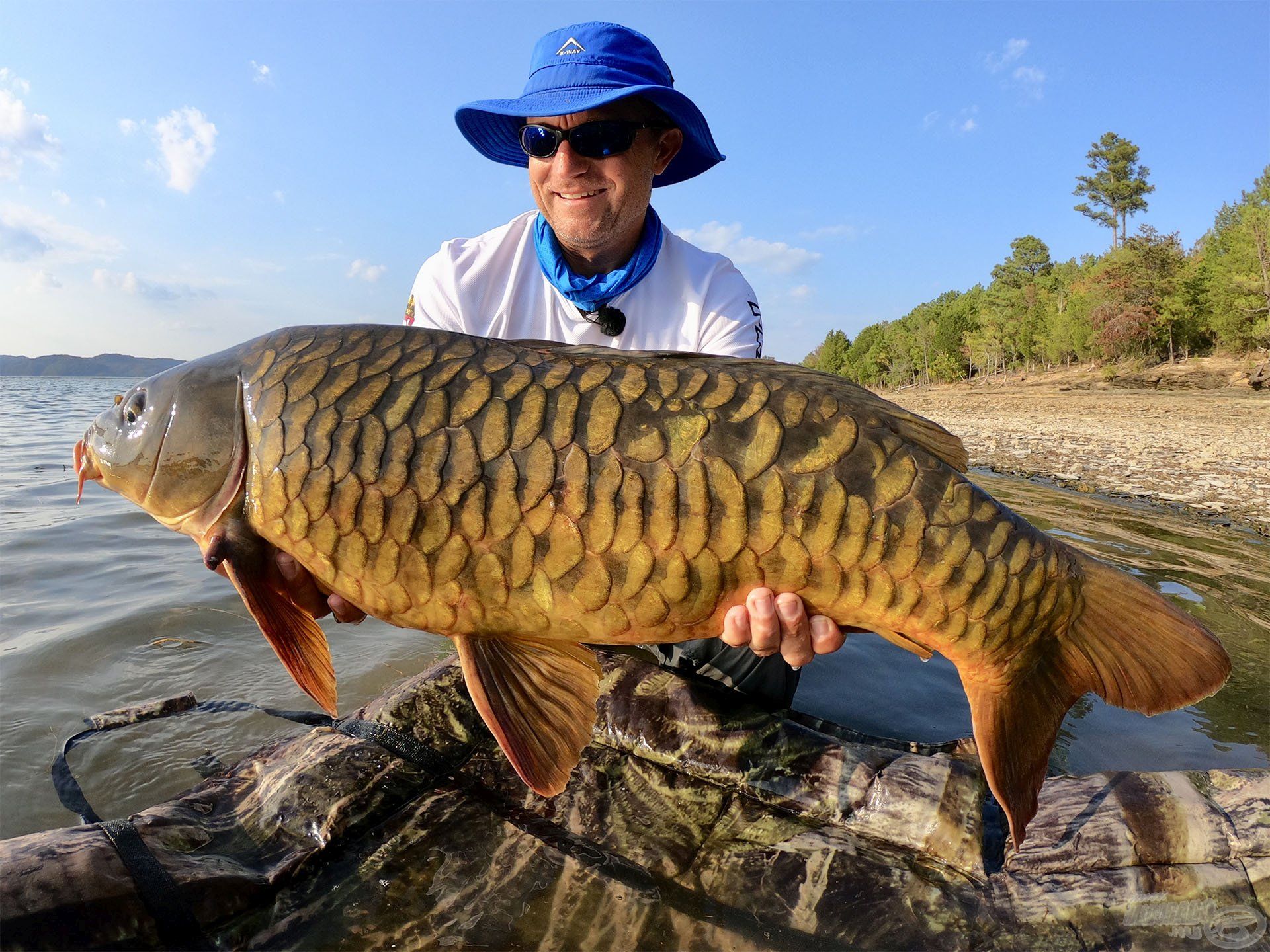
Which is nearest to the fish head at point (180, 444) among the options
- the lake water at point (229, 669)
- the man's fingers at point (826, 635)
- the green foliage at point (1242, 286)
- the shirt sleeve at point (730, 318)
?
the lake water at point (229, 669)

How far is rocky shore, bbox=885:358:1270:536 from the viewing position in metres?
7.14

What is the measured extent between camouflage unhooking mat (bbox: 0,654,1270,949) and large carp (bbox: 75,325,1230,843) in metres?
0.23

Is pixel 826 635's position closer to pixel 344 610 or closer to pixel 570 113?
pixel 344 610

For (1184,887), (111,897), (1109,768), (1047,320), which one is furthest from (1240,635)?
(1047,320)

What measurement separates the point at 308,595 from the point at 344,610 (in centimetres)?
10

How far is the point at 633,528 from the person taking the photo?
1.66m

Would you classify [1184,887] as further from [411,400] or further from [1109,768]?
[411,400]

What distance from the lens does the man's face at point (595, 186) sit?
2873mm

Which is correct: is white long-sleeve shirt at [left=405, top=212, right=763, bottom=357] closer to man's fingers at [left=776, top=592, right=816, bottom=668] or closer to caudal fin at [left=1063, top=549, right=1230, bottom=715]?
man's fingers at [left=776, top=592, right=816, bottom=668]

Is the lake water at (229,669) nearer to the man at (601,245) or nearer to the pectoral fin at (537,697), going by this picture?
the man at (601,245)

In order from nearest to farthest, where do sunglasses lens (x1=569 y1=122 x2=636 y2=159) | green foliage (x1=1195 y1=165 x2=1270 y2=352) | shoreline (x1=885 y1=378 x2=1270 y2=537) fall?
sunglasses lens (x1=569 y1=122 x2=636 y2=159), shoreline (x1=885 y1=378 x2=1270 y2=537), green foliage (x1=1195 y1=165 x2=1270 y2=352)

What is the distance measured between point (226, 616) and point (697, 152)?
3465 mm

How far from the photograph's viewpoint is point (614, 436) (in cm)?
169

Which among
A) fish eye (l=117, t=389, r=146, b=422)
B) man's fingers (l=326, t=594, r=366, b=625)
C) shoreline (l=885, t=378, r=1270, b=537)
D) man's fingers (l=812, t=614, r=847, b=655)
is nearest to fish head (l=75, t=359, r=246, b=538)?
fish eye (l=117, t=389, r=146, b=422)
